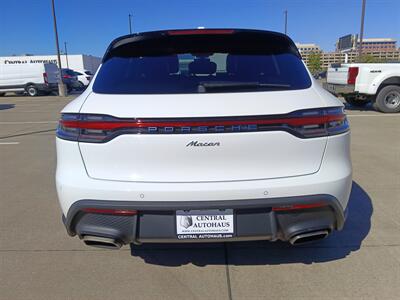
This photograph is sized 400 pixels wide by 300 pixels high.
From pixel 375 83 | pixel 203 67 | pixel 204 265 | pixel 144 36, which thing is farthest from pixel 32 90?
pixel 204 265

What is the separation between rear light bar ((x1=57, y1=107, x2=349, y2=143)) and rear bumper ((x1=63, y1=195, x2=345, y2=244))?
0.41 m

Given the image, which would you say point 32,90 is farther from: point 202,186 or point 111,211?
point 202,186

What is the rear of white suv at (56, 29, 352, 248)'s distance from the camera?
7.00 ft

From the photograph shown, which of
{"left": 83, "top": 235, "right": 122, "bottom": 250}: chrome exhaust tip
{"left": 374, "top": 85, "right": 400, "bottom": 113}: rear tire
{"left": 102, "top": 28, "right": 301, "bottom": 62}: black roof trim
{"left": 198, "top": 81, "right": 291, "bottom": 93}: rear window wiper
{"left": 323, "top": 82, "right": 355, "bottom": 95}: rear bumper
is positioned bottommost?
{"left": 374, "top": 85, "right": 400, "bottom": 113}: rear tire

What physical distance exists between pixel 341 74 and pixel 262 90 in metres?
10.2

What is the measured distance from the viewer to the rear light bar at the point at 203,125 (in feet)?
6.93

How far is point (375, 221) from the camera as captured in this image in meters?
3.56

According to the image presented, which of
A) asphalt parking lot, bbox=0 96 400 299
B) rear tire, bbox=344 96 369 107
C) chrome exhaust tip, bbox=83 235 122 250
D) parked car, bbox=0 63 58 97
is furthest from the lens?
parked car, bbox=0 63 58 97

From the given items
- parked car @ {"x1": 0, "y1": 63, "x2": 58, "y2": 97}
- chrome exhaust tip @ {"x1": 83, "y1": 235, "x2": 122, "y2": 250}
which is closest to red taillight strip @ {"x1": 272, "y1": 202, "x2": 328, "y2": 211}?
chrome exhaust tip @ {"x1": 83, "y1": 235, "x2": 122, "y2": 250}

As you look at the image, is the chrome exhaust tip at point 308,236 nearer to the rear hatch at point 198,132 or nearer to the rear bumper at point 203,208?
the rear bumper at point 203,208

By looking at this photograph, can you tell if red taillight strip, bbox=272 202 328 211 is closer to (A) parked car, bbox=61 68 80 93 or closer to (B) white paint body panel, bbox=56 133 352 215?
(B) white paint body panel, bbox=56 133 352 215

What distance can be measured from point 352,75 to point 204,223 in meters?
10.2

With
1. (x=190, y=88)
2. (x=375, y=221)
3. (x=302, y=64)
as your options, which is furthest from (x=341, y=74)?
(x=190, y=88)

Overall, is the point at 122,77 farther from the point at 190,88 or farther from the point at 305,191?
the point at 305,191
